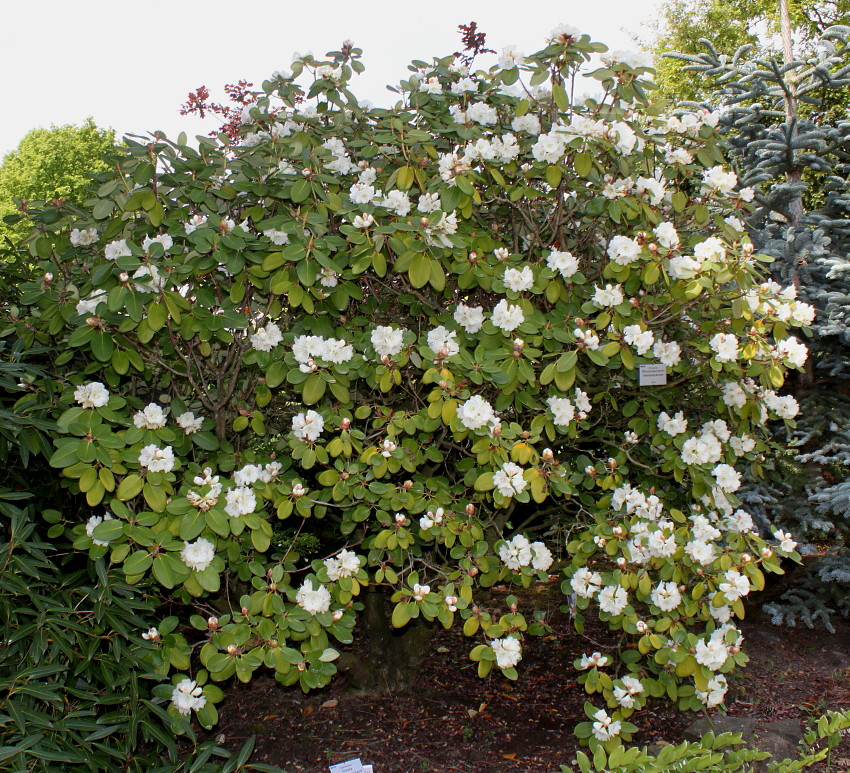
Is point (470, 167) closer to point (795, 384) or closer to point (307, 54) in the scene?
point (307, 54)

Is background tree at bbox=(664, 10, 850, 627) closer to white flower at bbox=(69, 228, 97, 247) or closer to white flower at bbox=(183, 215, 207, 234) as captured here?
white flower at bbox=(183, 215, 207, 234)

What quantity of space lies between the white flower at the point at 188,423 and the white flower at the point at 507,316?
42.1 inches

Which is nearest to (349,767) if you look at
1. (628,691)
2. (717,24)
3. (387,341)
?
(628,691)

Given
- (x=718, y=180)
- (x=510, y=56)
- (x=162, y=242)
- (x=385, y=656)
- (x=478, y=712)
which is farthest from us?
(x=385, y=656)

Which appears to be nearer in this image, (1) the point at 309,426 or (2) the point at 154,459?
(2) the point at 154,459

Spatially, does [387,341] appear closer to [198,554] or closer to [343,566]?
[343,566]

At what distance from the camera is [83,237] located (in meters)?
2.68

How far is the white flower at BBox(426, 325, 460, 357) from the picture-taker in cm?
224

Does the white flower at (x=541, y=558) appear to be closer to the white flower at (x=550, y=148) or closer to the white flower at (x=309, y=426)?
the white flower at (x=309, y=426)

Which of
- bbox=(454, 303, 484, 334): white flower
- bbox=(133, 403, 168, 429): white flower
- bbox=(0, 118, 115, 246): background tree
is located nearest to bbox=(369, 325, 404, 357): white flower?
bbox=(454, 303, 484, 334): white flower

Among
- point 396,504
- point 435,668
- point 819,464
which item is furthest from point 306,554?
point 819,464

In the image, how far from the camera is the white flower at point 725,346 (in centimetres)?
241

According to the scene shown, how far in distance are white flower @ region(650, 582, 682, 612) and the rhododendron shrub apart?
0.08 feet

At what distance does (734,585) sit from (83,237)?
8.11 ft
